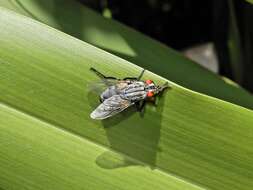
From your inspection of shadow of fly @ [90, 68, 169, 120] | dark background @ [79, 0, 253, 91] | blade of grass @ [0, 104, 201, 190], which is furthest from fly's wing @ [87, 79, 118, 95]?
dark background @ [79, 0, 253, 91]

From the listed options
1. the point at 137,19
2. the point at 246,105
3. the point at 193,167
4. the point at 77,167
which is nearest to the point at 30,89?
the point at 77,167

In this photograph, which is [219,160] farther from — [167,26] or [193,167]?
[167,26]

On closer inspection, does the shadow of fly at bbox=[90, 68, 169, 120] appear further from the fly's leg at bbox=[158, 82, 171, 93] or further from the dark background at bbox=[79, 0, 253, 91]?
the dark background at bbox=[79, 0, 253, 91]

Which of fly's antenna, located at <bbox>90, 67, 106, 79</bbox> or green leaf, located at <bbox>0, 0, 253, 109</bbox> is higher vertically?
fly's antenna, located at <bbox>90, 67, 106, 79</bbox>

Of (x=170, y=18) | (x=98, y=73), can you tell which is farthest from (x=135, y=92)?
(x=170, y=18)

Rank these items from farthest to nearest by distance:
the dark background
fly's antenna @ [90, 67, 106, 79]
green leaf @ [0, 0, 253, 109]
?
the dark background < green leaf @ [0, 0, 253, 109] < fly's antenna @ [90, 67, 106, 79]

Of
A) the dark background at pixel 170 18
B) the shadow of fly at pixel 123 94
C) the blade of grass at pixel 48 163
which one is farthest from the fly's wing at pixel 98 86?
the dark background at pixel 170 18

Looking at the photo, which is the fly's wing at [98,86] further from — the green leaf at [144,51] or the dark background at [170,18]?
the dark background at [170,18]
